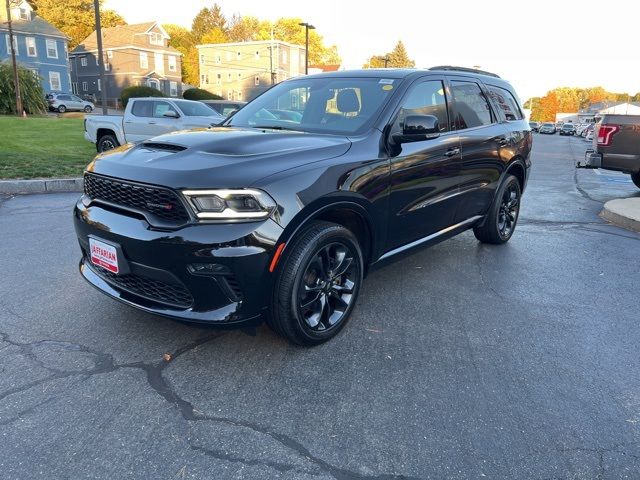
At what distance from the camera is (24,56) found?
4462 cm

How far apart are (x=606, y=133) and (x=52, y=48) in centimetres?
5130

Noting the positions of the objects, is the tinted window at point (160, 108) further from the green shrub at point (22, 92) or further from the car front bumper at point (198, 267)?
the green shrub at point (22, 92)

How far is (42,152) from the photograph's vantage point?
39.4ft

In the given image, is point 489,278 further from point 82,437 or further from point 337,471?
point 82,437

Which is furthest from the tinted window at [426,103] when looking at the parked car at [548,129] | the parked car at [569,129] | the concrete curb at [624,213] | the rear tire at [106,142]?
the parked car at [548,129]

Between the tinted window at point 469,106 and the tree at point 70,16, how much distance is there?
69390mm

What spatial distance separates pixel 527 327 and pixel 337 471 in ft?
7.12

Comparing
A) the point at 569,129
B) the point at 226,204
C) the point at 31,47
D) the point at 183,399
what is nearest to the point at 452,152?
the point at 226,204

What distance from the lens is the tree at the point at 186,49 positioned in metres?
75.8

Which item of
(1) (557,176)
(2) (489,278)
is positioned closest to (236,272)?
(2) (489,278)

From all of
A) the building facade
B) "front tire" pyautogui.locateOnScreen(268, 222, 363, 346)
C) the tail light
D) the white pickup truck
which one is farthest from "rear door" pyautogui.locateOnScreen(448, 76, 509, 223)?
the building facade

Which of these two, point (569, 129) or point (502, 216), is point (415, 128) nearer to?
point (502, 216)

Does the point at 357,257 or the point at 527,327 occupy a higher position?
the point at 357,257

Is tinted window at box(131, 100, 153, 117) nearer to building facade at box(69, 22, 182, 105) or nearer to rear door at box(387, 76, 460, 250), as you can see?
rear door at box(387, 76, 460, 250)
